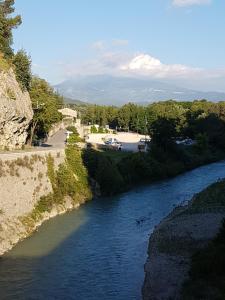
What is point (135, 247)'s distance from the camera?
3369 centimetres

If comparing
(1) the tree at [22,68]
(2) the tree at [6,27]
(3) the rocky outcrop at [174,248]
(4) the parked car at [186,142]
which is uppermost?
(2) the tree at [6,27]

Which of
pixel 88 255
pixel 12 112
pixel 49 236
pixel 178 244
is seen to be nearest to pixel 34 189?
pixel 49 236

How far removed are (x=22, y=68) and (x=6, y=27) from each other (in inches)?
256

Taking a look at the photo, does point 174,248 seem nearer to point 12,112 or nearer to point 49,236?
point 49,236

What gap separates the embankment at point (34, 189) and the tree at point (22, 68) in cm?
939

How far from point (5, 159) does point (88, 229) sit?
350 inches

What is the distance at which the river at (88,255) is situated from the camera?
85.2 ft

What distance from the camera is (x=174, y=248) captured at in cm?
3050

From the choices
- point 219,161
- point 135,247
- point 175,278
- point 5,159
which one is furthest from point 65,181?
point 219,161

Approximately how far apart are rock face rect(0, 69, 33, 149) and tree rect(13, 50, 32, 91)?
166cm

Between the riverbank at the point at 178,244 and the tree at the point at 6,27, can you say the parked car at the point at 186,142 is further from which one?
the riverbank at the point at 178,244

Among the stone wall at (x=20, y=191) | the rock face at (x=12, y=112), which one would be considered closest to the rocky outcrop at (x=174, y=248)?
the stone wall at (x=20, y=191)

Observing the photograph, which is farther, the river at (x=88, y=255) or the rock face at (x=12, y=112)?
the rock face at (x=12, y=112)

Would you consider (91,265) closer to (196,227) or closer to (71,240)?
(71,240)
